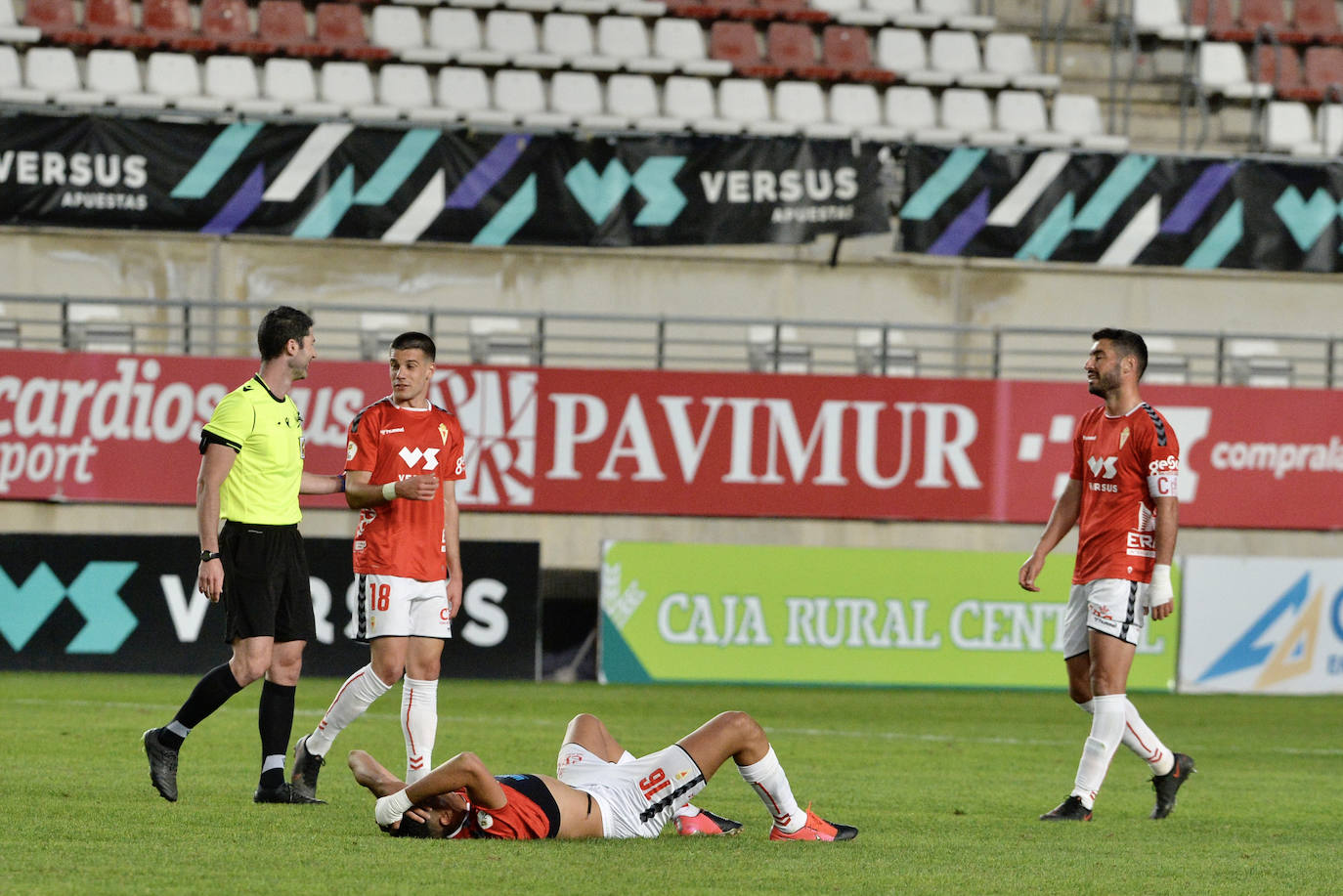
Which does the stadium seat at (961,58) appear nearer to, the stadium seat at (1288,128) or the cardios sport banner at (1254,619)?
the stadium seat at (1288,128)

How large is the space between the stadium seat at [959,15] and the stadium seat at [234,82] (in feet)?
30.5

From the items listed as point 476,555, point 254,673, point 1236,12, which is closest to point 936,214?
point 476,555

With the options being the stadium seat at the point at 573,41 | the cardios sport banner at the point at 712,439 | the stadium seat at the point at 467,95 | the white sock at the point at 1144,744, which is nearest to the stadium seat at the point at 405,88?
the stadium seat at the point at 467,95

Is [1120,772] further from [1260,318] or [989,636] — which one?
[1260,318]

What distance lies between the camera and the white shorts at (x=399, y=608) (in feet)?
24.7

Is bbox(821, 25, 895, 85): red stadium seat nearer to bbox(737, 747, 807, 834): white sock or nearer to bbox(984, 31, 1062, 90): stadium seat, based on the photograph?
bbox(984, 31, 1062, 90): stadium seat

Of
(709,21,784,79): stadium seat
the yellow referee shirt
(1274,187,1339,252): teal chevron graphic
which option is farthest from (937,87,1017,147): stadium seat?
the yellow referee shirt

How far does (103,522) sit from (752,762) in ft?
37.6

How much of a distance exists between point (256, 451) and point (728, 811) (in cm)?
275

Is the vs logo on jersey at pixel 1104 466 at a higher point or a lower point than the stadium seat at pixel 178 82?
lower

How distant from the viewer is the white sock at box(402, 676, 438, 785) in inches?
290

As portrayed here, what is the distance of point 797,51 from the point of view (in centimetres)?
2284

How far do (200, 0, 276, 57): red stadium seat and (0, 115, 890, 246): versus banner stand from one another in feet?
12.7

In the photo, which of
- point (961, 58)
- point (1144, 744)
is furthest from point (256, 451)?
point (961, 58)
